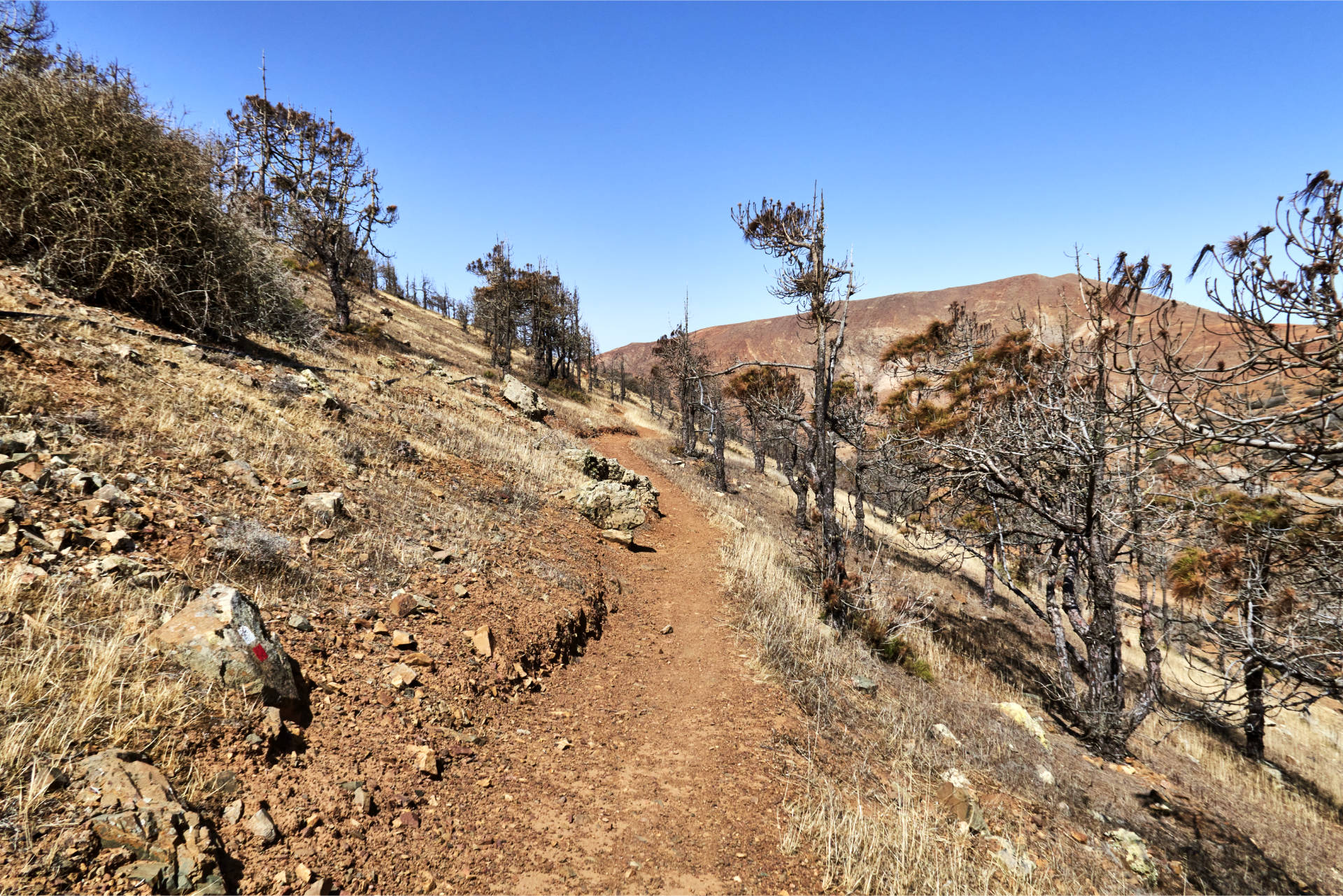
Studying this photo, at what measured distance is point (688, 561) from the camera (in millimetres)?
9375

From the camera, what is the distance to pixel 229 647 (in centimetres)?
309

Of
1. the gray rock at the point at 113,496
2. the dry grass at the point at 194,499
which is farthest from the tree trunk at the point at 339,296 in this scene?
the gray rock at the point at 113,496

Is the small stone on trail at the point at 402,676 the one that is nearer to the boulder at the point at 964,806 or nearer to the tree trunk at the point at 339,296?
the boulder at the point at 964,806

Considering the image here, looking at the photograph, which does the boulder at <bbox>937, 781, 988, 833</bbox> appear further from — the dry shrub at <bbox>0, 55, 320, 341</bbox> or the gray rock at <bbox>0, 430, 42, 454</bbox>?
the dry shrub at <bbox>0, 55, 320, 341</bbox>

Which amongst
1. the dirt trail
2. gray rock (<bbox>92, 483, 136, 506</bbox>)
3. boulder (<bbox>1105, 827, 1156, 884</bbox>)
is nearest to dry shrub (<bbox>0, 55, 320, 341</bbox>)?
gray rock (<bbox>92, 483, 136, 506</bbox>)

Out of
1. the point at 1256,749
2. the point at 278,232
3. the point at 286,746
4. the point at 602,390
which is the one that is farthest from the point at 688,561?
the point at 602,390

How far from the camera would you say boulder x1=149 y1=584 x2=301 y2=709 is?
9.84ft

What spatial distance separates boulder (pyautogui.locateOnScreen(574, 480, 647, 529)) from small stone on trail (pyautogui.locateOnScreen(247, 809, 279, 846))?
7195 mm

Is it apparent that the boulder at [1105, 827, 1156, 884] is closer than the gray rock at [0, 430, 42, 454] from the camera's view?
No

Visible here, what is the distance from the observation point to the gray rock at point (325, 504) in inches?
209

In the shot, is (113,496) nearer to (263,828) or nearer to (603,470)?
(263,828)

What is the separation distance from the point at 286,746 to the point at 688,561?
6.85 metres

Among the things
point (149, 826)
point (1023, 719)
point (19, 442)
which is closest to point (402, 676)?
point (149, 826)

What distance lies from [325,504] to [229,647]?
2.60 metres
